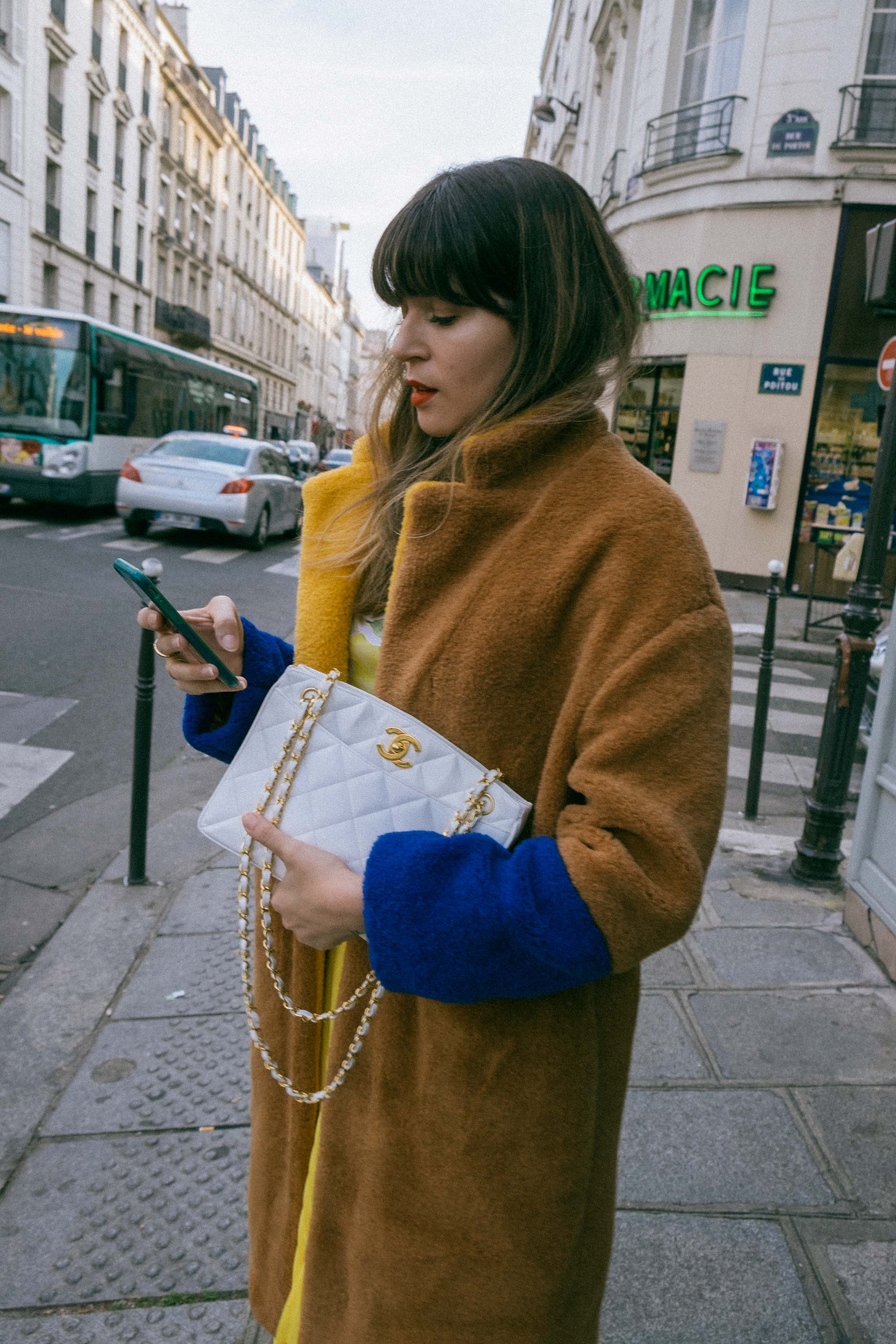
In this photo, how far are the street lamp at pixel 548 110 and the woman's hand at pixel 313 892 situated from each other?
20397 millimetres

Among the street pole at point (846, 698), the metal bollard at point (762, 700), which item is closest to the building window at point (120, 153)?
the metal bollard at point (762, 700)

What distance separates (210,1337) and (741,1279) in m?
1.05

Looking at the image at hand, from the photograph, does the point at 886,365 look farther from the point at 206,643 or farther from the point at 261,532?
the point at 261,532

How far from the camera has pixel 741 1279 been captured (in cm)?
195

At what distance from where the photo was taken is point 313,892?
40.6 inches

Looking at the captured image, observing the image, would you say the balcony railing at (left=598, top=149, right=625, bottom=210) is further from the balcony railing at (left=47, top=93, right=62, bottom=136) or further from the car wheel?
the balcony railing at (left=47, top=93, right=62, bottom=136)

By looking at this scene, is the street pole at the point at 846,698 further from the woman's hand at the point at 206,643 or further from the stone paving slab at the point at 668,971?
the woman's hand at the point at 206,643

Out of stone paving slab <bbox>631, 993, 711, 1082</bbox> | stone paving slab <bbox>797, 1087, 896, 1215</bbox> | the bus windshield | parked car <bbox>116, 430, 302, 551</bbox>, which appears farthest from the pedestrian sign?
the bus windshield

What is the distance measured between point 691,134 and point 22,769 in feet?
41.4

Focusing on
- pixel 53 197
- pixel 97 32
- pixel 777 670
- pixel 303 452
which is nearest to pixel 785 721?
pixel 777 670

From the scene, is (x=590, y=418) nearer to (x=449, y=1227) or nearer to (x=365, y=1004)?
(x=365, y=1004)

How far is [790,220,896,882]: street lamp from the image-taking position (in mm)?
4059

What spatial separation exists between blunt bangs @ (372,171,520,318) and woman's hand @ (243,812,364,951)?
0.66 meters

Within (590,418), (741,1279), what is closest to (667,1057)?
(741,1279)
